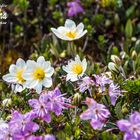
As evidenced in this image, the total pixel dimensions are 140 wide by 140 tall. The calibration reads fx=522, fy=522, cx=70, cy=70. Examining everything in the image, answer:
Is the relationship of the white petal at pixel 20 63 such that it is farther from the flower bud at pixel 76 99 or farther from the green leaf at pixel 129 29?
the green leaf at pixel 129 29

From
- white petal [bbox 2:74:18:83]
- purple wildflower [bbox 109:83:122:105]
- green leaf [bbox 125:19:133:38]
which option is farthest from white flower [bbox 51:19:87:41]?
green leaf [bbox 125:19:133:38]

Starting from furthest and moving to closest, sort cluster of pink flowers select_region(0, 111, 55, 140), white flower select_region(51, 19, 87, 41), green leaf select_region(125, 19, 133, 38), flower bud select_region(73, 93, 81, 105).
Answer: green leaf select_region(125, 19, 133, 38)
white flower select_region(51, 19, 87, 41)
flower bud select_region(73, 93, 81, 105)
cluster of pink flowers select_region(0, 111, 55, 140)

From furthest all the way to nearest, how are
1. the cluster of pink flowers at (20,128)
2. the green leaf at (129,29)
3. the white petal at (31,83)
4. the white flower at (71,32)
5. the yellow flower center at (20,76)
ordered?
the green leaf at (129,29) → the white flower at (71,32) → the yellow flower center at (20,76) → the white petal at (31,83) → the cluster of pink flowers at (20,128)

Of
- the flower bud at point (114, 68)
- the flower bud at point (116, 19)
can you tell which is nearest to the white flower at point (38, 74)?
the flower bud at point (114, 68)

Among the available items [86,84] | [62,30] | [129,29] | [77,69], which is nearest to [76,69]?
[77,69]

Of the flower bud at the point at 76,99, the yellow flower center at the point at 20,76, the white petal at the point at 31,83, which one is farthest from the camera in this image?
the yellow flower center at the point at 20,76

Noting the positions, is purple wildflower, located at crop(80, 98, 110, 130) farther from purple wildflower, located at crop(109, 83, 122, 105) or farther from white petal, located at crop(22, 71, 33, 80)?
white petal, located at crop(22, 71, 33, 80)
